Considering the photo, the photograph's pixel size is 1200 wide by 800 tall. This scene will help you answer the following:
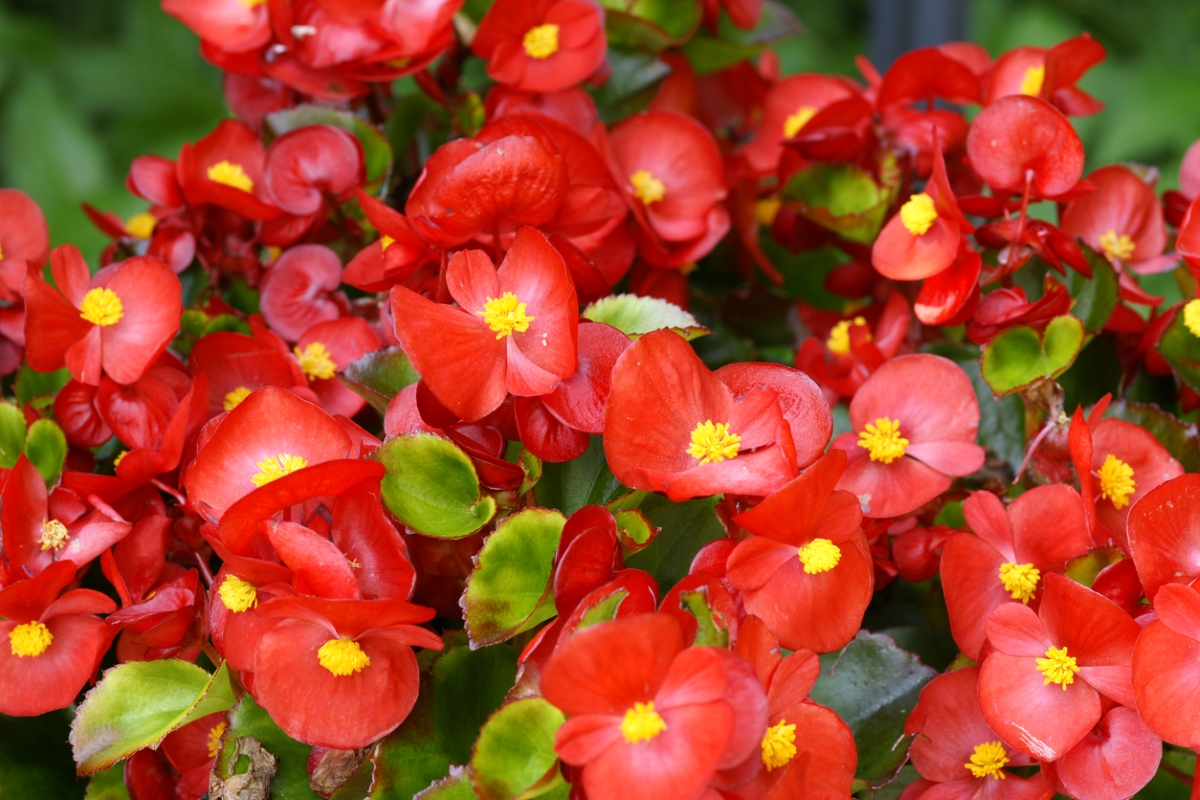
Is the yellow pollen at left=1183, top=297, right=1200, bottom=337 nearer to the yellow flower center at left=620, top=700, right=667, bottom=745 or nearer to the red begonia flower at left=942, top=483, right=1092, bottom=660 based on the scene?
the red begonia flower at left=942, top=483, right=1092, bottom=660

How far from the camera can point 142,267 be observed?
497mm

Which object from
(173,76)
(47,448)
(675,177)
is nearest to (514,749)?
(47,448)

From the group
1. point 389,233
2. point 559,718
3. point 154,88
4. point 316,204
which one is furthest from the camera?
point 154,88

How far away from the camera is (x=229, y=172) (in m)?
0.59

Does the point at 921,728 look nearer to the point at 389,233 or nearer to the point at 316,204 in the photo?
the point at 389,233

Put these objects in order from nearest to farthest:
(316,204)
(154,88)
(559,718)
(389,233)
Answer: (559,718), (389,233), (316,204), (154,88)

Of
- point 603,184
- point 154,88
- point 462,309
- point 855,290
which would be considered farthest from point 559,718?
point 154,88

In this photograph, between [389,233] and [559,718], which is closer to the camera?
[559,718]

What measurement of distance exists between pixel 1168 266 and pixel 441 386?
44 cm

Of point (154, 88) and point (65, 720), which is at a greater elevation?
point (65, 720)

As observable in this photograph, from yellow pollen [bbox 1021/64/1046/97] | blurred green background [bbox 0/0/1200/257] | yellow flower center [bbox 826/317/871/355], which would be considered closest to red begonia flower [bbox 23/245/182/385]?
yellow flower center [bbox 826/317/871/355]

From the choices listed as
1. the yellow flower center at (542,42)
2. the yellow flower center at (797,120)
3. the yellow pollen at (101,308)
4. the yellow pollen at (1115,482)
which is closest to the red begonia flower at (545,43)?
the yellow flower center at (542,42)

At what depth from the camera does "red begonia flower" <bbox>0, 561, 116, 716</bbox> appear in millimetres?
423

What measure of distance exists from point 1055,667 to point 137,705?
14.2 inches
